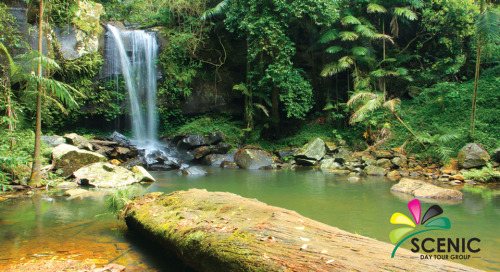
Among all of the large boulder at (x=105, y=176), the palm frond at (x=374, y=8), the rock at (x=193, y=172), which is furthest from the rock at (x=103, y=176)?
the palm frond at (x=374, y=8)

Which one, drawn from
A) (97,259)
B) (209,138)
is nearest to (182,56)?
(209,138)

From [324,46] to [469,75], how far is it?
21.9ft

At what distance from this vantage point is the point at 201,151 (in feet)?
43.7

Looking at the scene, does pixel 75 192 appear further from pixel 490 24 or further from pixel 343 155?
pixel 490 24

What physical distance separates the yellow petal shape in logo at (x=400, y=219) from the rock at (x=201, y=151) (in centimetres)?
949

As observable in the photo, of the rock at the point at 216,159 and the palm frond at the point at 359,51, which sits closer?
the rock at the point at 216,159

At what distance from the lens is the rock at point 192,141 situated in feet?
45.1

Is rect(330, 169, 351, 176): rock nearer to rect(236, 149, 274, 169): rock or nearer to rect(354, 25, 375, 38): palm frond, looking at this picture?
rect(236, 149, 274, 169): rock

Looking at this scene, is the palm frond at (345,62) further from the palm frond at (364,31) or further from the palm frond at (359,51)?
the palm frond at (364,31)

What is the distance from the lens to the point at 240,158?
12688mm

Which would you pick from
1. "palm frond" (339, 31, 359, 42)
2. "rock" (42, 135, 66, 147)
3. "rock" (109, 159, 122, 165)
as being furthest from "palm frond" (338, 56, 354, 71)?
"rock" (42, 135, 66, 147)

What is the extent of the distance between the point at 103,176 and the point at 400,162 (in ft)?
30.3

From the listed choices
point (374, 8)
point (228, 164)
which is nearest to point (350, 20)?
point (374, 8)

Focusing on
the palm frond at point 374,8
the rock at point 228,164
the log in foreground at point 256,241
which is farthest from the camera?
the palm frond at point 374,8
